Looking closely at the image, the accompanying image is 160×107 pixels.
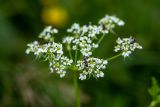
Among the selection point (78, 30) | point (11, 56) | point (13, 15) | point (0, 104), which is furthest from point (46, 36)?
point (13, 15)

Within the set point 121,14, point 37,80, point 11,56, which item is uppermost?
point 121,14

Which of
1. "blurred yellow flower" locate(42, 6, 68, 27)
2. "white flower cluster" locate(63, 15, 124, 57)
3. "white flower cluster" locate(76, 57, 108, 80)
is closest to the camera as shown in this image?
"white flower cluster" locate(76, 57, 108, 80)

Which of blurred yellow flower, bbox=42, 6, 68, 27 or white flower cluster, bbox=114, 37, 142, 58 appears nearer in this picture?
white flower cluster, bbox=114, 37, 142, 58

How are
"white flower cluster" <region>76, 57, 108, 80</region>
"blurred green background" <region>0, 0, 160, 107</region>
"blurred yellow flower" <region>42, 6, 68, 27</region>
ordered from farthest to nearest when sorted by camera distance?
"blurred yellow flower" <region>42, 6, 68, 27</region>
"blurred green background" <region>0, 0, 160, 107</region>
"white flower cluster" <region>76, 57, 108, 80</region>

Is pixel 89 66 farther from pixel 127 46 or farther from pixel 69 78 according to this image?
pixel 69 78

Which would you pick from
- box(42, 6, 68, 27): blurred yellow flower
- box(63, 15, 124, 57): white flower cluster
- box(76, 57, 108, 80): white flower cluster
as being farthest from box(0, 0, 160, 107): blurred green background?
box(76, 57, 108, 80): white flower cluster

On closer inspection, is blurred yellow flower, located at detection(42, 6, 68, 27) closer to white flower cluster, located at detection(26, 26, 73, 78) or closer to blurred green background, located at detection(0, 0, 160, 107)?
blurred green background, located at detection(0, 0, 160, 107)

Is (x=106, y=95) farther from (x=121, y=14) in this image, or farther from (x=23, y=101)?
(x=121, y=14)
